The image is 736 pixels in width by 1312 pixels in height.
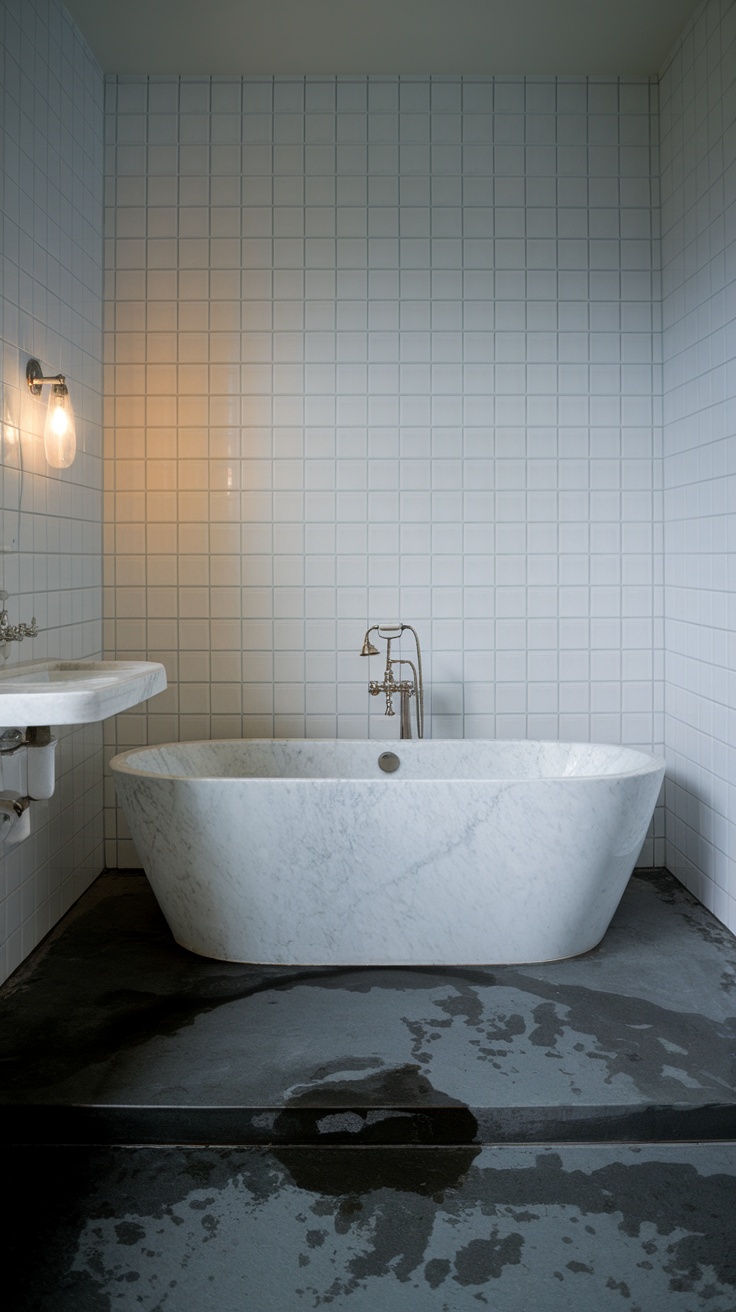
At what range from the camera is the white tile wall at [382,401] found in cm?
371

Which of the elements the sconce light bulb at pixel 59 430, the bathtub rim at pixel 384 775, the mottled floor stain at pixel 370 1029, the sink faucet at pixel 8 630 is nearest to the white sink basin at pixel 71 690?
the sink faucet at pixel 8 630

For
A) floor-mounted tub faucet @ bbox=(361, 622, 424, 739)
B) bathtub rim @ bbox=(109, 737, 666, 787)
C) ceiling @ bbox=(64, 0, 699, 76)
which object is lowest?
bathtub rim @ bbox=(109, 737, 666, 787)

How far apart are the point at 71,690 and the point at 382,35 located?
2631 millimetres

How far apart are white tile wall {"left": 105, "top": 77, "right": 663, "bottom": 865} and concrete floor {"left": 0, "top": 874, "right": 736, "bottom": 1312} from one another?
1272 mm

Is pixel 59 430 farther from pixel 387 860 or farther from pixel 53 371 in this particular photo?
pixel 387 860

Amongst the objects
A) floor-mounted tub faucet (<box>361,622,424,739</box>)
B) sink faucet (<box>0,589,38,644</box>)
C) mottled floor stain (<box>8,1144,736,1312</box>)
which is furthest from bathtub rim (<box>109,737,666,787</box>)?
mottled floor stain (<box>8,1144,736,1312</box>)

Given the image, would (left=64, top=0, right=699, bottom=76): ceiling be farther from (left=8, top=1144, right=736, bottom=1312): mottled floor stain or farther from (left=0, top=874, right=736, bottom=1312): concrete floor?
(left=8, top=1144, right=736, bottom=1312): mottled floor stain

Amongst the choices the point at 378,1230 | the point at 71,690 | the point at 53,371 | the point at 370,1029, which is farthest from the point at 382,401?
the point at 378,1230

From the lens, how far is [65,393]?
116 inches

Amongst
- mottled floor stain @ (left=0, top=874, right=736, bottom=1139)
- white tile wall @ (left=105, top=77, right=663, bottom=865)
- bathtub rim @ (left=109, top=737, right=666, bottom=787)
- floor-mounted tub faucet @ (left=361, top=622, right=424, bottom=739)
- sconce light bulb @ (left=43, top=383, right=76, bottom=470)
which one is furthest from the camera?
white tile wall @ (left=105, top=77, right=663, bottom=865)

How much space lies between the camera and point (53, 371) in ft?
10.2

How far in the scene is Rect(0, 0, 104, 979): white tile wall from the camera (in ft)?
8.97

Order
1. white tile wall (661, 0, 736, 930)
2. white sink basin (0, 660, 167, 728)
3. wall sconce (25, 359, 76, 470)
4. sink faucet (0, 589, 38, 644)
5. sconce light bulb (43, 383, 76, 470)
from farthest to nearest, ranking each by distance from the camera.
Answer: white tile wall (661, 0, 736, 930) < sconce light bulb (43, 383, 76, 470) < wall sconce (25, 359, 76, 470) < sink faucet (0, 589, 38, 644) < white sink basin (0, 660, 167, 728)

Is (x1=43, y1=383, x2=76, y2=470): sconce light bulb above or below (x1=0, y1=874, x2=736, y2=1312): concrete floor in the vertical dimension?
above
